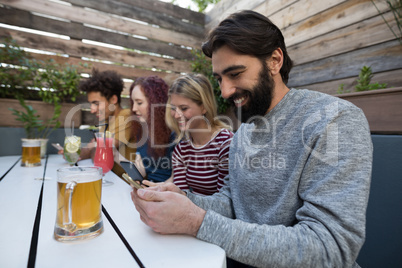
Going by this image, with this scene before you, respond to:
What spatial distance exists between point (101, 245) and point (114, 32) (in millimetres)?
3019

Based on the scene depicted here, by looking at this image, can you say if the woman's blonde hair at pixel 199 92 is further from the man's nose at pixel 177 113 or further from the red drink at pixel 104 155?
the red drink at pixel 104 155

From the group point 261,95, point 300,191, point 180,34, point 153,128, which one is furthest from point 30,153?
point 180,34

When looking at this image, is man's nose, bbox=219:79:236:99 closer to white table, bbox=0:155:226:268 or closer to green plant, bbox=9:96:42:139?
white table, bbox=0:155:226:268

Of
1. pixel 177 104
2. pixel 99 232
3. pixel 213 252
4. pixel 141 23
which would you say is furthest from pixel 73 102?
pixel 213 252

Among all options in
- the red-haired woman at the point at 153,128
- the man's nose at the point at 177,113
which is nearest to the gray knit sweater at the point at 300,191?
the man's nose at the point at 177,113

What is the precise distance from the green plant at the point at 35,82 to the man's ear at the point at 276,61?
2056 millimetres

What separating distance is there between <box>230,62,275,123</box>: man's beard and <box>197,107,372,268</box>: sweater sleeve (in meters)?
0.37

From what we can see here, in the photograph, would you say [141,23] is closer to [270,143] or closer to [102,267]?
[270,143]

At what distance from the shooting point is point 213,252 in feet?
1.84

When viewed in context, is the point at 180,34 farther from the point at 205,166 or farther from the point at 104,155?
the point at 104,155

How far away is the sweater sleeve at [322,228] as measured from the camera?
1.92 feet

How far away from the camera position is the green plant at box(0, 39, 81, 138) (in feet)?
7.57

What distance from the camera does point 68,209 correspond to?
601 millimetres

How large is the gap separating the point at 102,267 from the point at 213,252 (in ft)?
0.80
